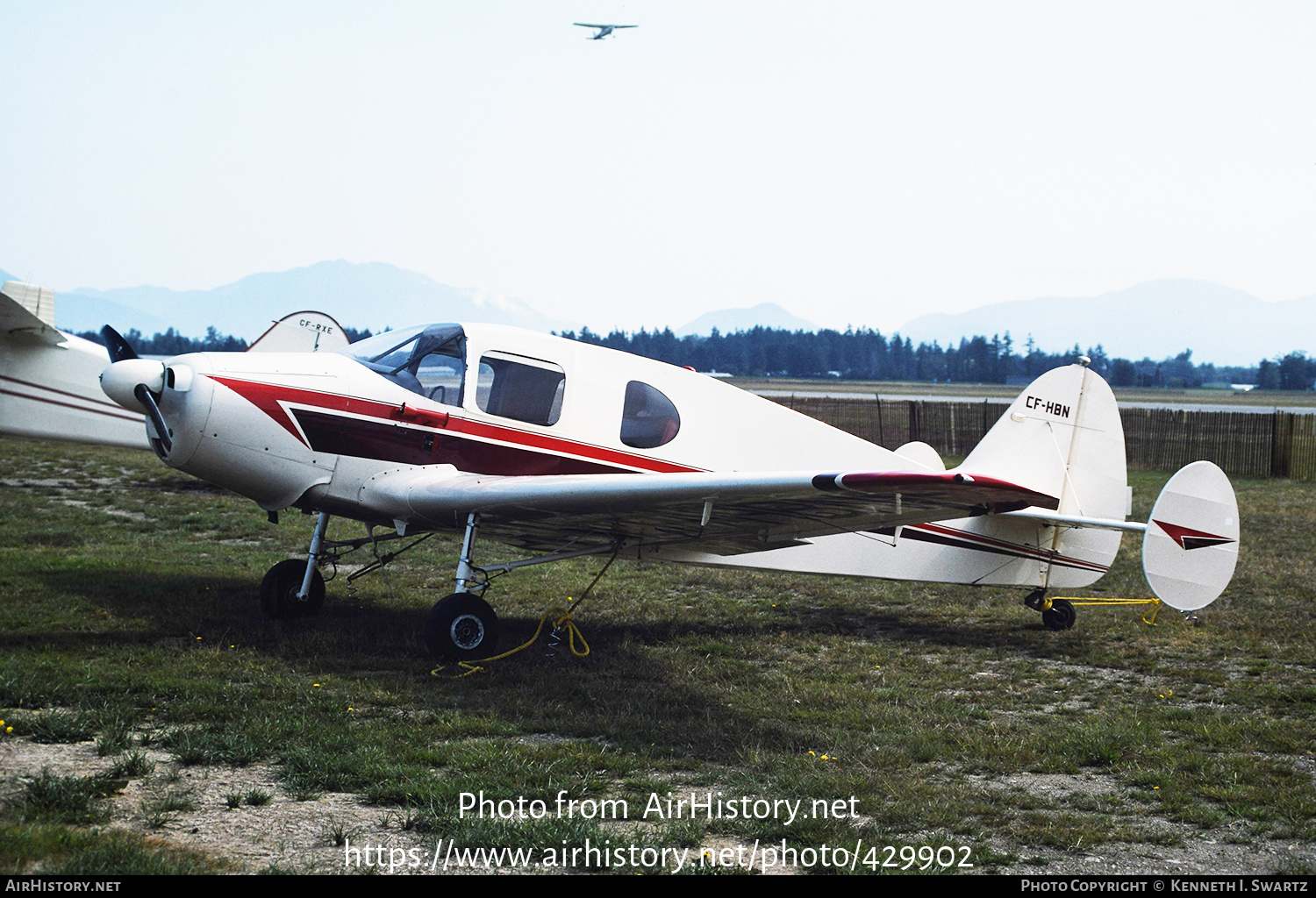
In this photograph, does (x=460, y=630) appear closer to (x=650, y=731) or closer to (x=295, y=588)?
(x=650, y=731)

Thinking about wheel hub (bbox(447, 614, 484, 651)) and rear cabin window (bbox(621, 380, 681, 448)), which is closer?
wheel hub (bbox(447, 614, 484, 651))

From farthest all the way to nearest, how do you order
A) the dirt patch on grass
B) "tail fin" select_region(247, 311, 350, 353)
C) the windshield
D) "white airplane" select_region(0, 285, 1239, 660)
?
"tail fin" select_region(247, 311, 350, 353)
the windshield
"white airplane" select_region(0, 285, 1239, 660)
the dirt patch on grass

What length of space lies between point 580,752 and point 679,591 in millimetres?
5135

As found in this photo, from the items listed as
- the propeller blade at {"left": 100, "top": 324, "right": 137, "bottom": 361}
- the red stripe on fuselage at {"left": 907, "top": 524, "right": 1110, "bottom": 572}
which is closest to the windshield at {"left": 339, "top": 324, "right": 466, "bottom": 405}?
the propeller blade at {"left": 100, "top": 324, "right": 137, "bottom": 361}

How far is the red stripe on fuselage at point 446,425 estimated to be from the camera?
265 inches

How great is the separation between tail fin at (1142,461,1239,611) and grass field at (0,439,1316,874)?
0.67 m

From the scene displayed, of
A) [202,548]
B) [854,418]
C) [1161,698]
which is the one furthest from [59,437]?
[854,418]

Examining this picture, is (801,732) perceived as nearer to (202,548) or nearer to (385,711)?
(385,711)

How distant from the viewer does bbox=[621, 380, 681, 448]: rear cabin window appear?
7.46m

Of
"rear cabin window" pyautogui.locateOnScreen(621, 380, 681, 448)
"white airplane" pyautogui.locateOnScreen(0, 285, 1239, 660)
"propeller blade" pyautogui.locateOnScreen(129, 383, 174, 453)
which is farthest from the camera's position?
"rear cabin window" pyautogui.locateOnScreen(621, 380, 681, 448)

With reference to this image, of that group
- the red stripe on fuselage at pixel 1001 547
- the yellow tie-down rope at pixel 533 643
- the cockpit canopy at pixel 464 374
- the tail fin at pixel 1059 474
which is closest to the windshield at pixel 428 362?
the cockpit canopy at pixel 464 374

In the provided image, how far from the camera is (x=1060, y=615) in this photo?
852 centimetres

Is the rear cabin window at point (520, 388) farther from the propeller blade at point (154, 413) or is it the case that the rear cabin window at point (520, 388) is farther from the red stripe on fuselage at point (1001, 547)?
the red stripe on fuselage at point (1001, 547)

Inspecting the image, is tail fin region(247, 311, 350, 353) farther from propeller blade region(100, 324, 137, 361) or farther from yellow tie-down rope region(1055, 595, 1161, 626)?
yellow tie-down rope region(1055, 595, 1161, 626)
